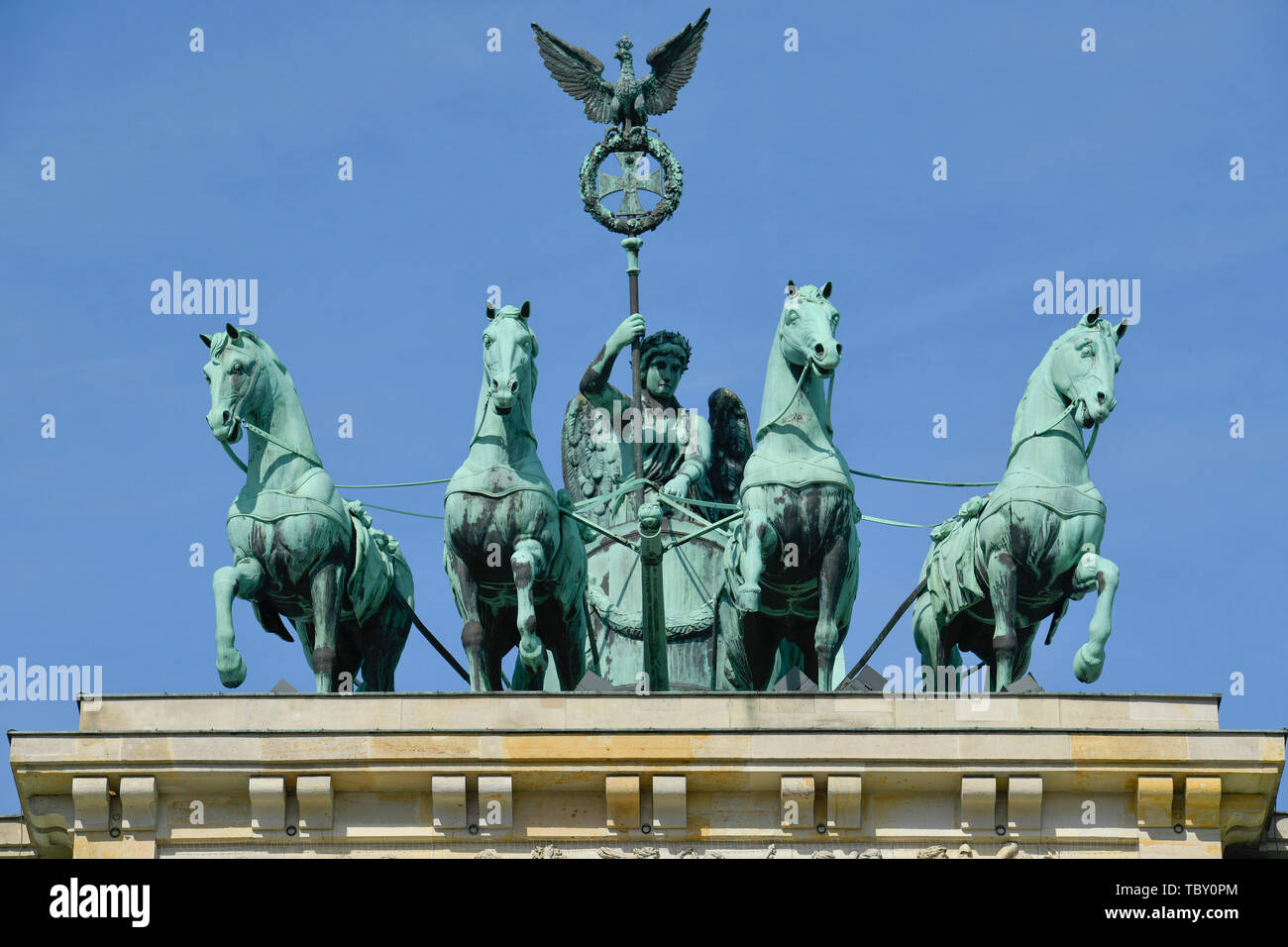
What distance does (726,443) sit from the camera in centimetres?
3672

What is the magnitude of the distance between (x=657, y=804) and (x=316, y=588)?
394cm

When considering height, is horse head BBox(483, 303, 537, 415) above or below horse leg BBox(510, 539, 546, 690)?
above

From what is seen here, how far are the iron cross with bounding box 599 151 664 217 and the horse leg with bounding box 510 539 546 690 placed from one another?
5427mm

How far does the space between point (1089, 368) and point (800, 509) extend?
2.65 m

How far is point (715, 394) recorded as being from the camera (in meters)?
36.8

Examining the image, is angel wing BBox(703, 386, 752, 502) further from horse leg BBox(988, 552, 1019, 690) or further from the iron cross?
horse leg BBox(988, 552, 1019, 690)

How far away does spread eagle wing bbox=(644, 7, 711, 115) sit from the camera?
120ft

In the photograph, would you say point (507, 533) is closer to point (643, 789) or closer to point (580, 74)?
point (643, 789)

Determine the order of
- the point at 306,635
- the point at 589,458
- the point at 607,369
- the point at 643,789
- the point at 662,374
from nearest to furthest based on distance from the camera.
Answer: the point at 643,789
the point at 306,635
the point at 607,369
the point at 662,374
the point at 589,458

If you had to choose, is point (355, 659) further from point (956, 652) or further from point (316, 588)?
point (956, 652)

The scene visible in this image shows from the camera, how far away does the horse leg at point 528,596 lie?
3125cm

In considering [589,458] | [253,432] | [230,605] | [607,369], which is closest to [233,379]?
[253,432]

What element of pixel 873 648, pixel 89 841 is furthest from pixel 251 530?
pixel 873 648

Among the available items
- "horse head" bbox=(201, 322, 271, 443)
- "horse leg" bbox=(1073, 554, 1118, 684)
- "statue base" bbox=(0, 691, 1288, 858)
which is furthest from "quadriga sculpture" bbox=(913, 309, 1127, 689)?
"horse head" bbox=(201, 322, 271, 443)
